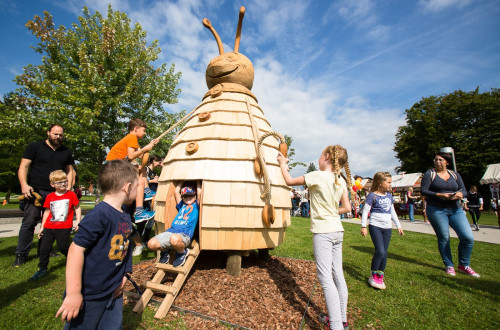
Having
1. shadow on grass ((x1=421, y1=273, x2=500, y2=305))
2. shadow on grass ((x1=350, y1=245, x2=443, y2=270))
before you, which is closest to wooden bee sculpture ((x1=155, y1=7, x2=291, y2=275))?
shadow on grass ((x1=421, y1=273, x2=500, y2=305))

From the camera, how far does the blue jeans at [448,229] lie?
405cm

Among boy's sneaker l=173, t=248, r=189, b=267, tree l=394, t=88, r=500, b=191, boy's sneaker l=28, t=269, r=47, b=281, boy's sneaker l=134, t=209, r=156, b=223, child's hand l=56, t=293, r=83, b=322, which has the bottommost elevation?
boy's sneaker l=28, t=269, r=47, b=281

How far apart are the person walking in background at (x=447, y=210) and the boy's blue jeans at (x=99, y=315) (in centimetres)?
496

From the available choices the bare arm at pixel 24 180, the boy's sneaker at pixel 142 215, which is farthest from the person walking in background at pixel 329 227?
the bare arm at pixel 24 180

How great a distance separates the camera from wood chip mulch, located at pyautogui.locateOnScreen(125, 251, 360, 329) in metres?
2.50

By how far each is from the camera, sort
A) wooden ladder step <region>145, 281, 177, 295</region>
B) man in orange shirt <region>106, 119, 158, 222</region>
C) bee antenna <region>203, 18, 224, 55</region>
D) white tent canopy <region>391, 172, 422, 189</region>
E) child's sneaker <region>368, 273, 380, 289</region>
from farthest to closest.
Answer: white tent canopy <region>391, 172, 422, 189</region>
bee antenna <region>203, 18, 224, 55</region>
man in orange shirt <region>106, 119, 158, 222</region>
child's sneaker <region>368, 273, 380, 289</region>
wooden ladder step <region>145, 281, 177, 295</region>

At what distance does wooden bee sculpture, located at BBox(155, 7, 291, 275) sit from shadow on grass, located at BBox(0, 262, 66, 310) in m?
1.81

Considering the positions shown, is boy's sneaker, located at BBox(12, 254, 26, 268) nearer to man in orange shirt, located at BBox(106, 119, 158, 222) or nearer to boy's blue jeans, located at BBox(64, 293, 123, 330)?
man in orange shirt, located at BBox(106, 119, 158, 222)

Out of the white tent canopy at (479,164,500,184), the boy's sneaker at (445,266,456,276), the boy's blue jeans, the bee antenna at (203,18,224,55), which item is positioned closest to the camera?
the boy's blue jeans

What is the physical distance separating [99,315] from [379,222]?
3775 mm

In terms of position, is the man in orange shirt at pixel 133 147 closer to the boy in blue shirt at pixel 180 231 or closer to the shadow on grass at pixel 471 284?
the boy in blue shirt at pixel 180 231

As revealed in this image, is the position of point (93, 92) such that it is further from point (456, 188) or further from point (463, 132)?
point (463, 132)

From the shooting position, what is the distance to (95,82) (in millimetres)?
10945

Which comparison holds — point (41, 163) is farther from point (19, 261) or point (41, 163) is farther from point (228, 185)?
point (228, 185)
